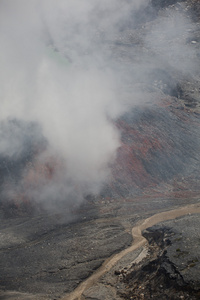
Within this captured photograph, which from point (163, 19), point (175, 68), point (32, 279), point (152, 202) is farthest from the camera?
point (163, 19)

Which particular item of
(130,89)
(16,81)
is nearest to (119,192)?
(16,81)

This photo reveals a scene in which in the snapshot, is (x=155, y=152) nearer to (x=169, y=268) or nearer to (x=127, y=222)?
(x=127, y=222)

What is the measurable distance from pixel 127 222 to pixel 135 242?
1417 millimetres

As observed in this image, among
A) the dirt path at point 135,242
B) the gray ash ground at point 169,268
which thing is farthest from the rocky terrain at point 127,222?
the dirt path at point 135,242

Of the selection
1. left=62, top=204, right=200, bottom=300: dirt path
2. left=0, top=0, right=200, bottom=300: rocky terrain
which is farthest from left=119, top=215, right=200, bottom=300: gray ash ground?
left=62, top=204, right=200, bottom=300: dirt path

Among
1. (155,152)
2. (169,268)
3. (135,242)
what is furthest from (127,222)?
(155,152)

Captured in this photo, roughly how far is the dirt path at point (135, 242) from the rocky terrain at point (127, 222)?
17 centimetres

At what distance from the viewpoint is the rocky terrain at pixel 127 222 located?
31.2 ft

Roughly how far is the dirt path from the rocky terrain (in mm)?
174

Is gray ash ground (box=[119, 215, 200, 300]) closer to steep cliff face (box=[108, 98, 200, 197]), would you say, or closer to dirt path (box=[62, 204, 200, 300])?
dirt path (box=[62, 204, 200, 300])

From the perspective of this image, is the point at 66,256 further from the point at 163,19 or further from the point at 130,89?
the point at 163,19

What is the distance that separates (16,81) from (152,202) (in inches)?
400

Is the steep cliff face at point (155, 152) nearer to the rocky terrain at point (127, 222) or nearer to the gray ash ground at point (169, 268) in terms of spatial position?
the rocky terrain at point (127, 222)

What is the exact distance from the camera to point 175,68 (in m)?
30.3
